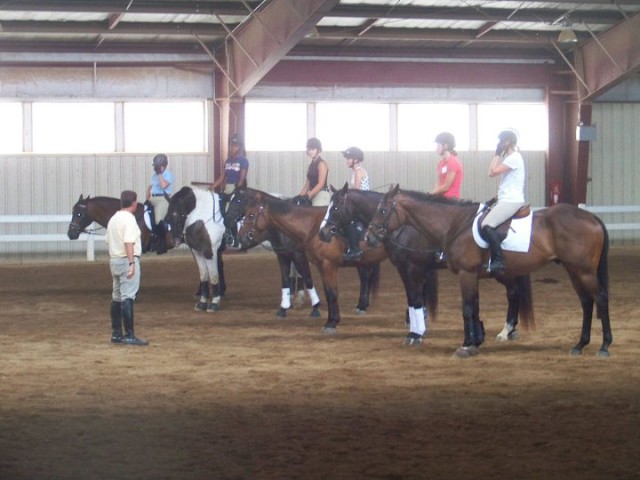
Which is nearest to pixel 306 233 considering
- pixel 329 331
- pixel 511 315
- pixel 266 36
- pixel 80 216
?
pixel 329 331

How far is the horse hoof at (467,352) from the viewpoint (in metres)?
10.9

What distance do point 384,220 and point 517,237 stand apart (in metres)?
1.38

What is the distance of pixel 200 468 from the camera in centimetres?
655

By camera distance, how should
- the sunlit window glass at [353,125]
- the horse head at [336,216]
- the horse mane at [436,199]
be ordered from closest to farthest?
the horse mane at [436,199], the horse head at [336,216], the sunlit window glass at [353,125]

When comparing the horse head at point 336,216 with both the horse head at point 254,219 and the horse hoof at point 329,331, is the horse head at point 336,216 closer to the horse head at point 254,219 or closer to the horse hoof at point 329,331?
the horse hoof at point 329,331

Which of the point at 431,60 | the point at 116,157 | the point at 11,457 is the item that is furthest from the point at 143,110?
the point at 11,457

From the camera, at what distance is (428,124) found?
89.2 ft

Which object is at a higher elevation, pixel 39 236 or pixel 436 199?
pixel 436 199

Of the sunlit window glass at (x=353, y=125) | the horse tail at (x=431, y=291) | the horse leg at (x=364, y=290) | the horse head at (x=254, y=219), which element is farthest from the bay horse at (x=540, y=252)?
the sunlit window glass at (x=353, y=125)

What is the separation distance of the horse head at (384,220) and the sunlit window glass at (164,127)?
14.4m

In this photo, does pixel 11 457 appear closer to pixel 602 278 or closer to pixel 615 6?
pixel 602 278

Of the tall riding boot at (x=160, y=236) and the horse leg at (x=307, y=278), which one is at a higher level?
the tall riding boot at (x=160, y=236)

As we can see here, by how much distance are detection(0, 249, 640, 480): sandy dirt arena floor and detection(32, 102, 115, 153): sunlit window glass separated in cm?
971

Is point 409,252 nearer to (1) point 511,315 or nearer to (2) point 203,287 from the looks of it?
(1) point 511,315
